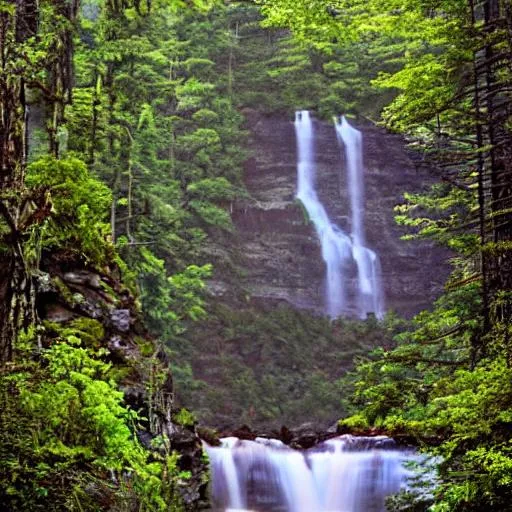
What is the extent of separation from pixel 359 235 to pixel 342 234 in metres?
0.91

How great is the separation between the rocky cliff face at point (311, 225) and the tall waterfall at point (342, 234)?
0.35 meters

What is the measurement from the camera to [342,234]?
3619 cm

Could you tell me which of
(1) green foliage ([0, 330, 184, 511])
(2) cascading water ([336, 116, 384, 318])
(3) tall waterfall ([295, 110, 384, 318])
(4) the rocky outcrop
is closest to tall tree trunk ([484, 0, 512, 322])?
(1) green foliage ([0, 330, 184, 511])

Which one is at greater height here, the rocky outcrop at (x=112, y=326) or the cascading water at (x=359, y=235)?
the cascading water at (x=359, y=235)

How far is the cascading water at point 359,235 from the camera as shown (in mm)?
35250

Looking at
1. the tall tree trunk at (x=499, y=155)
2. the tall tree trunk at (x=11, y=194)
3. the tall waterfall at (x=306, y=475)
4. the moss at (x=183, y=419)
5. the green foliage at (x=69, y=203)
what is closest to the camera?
the tall tree trunk at (x=11, y=194)

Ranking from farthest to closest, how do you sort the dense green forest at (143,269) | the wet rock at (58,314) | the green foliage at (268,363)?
the green foliage at (268,363), the wet rock at (58,314), the dense green forest at (143,269)

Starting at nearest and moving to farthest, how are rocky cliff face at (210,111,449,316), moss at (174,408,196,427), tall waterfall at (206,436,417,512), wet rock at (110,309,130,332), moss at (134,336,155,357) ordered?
wet rock at (110,309,130,332)
moss at (134,336,155,357)
moss at (174,408,196,427)
tall waterfall at (206,436,417,512)
rocky cliff face at (210,111,449,316)

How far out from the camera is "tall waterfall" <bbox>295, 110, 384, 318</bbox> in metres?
35.2

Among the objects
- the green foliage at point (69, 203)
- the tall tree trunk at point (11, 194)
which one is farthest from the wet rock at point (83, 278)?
the tall tree trunk at point (11, 194)

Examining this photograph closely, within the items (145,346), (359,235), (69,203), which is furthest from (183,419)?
(359,235)

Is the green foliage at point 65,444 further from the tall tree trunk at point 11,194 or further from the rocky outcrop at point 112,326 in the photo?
the rocky outcrop at point 112,326

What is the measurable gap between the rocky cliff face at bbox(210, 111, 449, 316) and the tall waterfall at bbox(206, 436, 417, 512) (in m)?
17.5

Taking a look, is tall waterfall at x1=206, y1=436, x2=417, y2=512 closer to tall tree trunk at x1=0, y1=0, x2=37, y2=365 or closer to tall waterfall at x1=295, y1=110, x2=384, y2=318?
tall tree trunk at x1=0, y1=0, x2=37, y2=365
